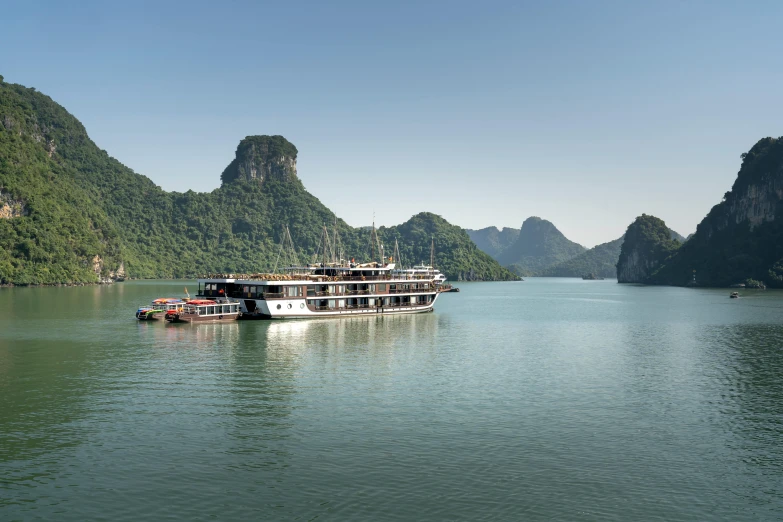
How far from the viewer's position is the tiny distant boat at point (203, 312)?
78.3 metres

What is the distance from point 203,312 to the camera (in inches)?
3152

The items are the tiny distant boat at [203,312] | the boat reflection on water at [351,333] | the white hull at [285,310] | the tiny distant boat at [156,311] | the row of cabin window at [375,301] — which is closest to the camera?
the boat reflection on water at [351,333]

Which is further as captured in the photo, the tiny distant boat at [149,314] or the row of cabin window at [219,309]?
the tiny distant boat at [149,314]

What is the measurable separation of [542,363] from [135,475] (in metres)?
37.5

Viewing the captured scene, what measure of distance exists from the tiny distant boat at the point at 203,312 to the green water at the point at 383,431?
1526cm

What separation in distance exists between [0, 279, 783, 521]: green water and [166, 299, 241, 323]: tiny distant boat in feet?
50.1

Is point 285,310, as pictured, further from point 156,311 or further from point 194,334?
point 194,334

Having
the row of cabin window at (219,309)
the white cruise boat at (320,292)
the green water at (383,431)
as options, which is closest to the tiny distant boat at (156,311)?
the white cruise boat at (320,292)

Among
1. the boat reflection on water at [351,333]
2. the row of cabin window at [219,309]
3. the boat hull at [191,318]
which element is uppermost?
the row of cabin window at [219,309]

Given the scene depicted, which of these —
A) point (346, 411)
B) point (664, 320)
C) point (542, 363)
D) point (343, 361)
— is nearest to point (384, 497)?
point (346, 411)

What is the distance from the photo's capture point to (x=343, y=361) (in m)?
52.7

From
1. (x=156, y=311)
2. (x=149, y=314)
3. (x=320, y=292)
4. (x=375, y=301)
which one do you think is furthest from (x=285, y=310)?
(x=149, y=314)

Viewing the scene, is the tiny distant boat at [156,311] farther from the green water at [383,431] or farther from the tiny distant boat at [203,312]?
the green water at [383,431]

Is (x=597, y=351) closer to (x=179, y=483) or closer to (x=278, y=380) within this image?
(x=278, y=380)
